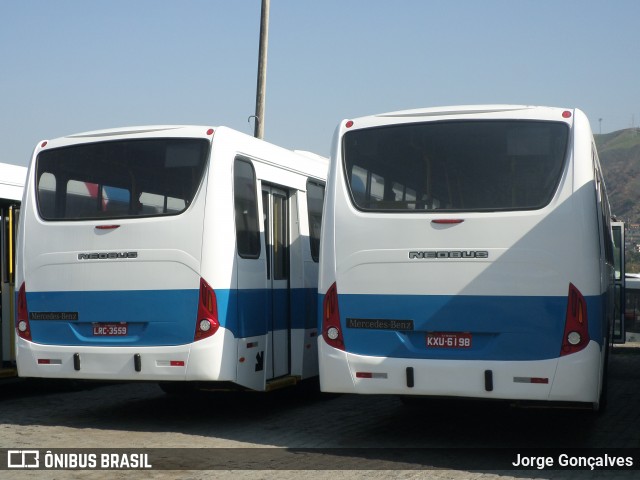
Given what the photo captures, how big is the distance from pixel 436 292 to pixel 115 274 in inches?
140

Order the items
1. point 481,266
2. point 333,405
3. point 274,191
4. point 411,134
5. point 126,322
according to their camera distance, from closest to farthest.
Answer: point 481,266 → point 411,134 → point 126,322 → point 274,191 → point 333,405

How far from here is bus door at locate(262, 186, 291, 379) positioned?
12.0 m

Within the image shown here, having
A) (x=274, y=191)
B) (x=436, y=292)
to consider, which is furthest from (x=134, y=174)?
(x=436, y=292)

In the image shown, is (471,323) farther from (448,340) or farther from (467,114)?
(467,114)

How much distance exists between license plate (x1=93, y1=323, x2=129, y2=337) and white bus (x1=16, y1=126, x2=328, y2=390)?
0.04 feet

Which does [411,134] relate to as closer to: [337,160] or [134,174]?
[337,160]

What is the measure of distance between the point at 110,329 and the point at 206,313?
1151mm

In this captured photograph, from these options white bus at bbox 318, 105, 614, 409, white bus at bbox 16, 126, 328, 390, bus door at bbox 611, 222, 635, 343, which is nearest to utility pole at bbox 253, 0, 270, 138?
bus door at bbox 611, 222, 635, 343

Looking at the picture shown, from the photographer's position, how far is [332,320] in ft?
32.9

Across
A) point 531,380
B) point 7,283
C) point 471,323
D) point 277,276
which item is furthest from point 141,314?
point 531,380

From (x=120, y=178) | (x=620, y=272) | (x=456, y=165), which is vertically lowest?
(x=620, y=272)

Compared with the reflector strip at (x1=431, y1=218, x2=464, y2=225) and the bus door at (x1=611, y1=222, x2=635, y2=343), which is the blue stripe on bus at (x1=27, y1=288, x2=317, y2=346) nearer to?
the reflector strip at (x1=431, y1=218, x2=464, y2=225)

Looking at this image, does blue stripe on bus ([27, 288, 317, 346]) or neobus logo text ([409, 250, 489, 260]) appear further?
blue stripe on bus ([27, 288, 317, 346])

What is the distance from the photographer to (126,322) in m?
10.9
